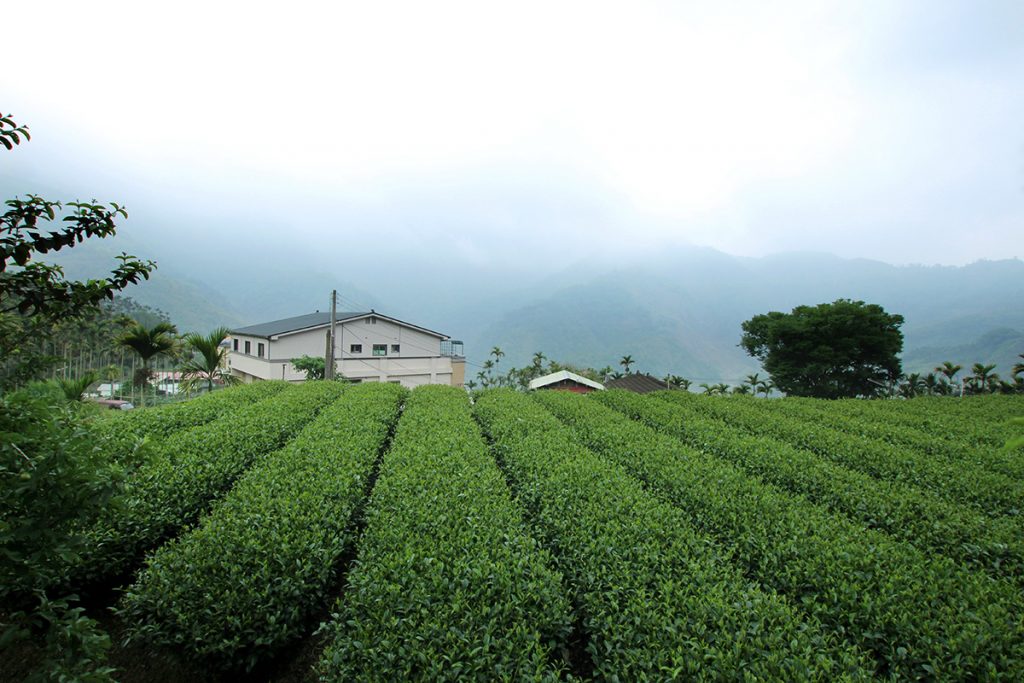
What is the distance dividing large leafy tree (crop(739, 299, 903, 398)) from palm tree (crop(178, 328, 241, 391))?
34.0 meters

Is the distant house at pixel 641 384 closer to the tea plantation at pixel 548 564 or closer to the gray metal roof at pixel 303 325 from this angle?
the gray metal roof at pixel 303 325

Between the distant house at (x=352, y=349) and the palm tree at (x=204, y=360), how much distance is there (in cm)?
1110

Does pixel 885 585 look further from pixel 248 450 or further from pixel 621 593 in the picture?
pixel 248 450

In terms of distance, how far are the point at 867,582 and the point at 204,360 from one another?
1716 centimetres

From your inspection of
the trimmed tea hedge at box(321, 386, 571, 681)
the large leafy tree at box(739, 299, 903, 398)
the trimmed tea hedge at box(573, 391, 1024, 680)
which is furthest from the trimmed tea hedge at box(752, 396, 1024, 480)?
the large leafy tree at box(739, 299, 903, 398)

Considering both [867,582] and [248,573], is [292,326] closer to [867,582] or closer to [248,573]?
[248,573]

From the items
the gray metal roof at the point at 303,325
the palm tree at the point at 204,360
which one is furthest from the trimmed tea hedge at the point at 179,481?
the gray metal roof at the point at 303,325

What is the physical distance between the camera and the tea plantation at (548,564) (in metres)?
3.16

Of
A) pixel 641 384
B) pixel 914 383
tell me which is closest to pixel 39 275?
pixel 641 384

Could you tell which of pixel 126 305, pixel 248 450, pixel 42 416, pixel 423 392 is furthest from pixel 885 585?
pixel 126 305

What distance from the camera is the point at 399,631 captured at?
10.6 feet

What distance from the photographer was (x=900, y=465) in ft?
24.2

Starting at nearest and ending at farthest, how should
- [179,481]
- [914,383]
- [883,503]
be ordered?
[179,481]
[883,503]
[914,383]

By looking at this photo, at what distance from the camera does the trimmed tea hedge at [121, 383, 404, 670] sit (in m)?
3.53
